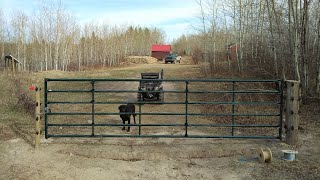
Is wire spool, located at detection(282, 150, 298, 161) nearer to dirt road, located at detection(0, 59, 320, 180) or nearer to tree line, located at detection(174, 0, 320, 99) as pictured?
dirt road, located at detection(0, 59, 320, 180)

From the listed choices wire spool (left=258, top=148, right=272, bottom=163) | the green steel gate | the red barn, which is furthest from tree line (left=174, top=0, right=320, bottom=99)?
the red barn

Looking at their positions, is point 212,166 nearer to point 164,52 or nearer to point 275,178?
point 275,178

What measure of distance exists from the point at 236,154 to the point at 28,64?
48.1 metres

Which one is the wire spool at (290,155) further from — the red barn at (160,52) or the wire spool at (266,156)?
the red barn at (160,52)

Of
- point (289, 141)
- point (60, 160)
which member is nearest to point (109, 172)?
point (60, 160)

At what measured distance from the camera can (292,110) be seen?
685 centimetres

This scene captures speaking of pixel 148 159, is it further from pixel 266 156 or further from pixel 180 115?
pixel 180 115

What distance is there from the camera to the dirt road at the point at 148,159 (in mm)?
5414

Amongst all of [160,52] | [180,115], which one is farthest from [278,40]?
[160,52]

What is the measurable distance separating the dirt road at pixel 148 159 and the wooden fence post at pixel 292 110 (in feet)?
0.82

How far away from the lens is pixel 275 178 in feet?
17.3

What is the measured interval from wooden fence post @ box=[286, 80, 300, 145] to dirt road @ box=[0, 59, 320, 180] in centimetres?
25

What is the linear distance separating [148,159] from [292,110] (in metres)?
3.25

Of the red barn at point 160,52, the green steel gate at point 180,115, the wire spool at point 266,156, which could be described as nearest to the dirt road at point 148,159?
the wire spool at point 266,156
